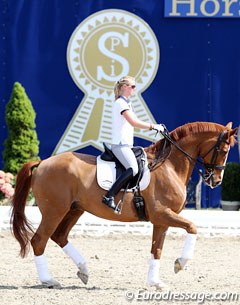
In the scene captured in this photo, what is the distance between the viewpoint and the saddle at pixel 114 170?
7.02 m

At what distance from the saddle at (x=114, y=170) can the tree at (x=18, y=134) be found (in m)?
5.15

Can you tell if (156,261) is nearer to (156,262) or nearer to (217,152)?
(156,262)

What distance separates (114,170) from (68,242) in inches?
31.9

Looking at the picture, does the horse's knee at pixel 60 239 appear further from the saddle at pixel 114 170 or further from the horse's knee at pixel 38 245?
the saddle at pixel 114 170

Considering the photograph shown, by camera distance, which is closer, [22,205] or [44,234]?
[44,234]

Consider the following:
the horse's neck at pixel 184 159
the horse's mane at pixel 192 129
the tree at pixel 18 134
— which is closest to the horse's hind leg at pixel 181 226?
the horse's neck at pixel 184 159

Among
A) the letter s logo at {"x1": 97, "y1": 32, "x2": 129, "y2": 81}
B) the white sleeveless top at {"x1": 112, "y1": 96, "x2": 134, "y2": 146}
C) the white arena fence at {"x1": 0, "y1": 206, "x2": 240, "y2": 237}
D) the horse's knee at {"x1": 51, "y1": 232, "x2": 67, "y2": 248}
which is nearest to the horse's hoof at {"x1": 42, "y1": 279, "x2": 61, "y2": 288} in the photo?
the horse's knee at {"x1": 51, "y1": 232, "x2": 67, "y2": 248}

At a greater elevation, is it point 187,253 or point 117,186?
point 117,186

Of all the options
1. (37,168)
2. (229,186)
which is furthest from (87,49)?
(37,168)

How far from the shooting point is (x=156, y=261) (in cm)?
691

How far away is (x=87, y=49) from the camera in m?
12.6

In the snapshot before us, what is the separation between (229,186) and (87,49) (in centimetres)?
311

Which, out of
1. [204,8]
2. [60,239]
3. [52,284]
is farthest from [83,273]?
[204,8]

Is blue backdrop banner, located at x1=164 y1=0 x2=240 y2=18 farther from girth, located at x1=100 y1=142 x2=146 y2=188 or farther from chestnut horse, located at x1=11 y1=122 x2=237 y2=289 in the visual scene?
girth, located at x1=100 y1=142 x2=146 y2=188
